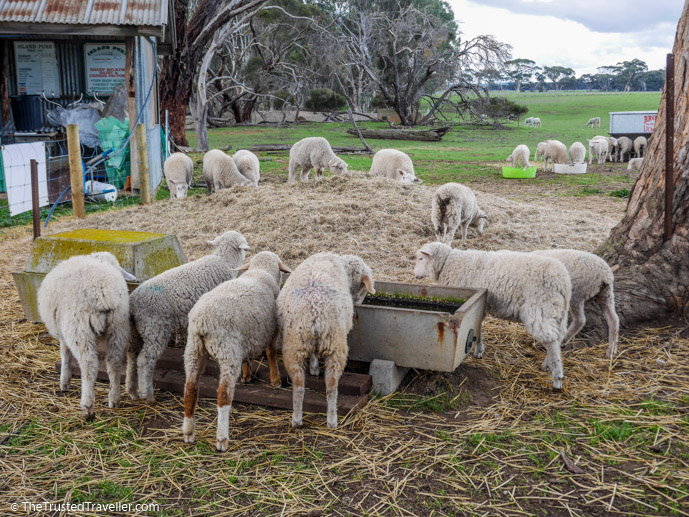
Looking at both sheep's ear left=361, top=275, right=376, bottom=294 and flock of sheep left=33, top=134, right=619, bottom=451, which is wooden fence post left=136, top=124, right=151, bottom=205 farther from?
sheep's ear left=361, top=275, right=376, bottom=294

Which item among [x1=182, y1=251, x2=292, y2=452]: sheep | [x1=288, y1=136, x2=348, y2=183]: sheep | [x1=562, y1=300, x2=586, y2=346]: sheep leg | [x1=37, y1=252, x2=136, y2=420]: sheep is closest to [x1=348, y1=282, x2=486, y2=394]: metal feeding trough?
[x1=182, y1=251, x2=292, y2=452]: sheep

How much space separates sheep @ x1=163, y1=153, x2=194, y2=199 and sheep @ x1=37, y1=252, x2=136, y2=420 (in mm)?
8839

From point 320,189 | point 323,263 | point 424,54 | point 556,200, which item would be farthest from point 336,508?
point 424,54

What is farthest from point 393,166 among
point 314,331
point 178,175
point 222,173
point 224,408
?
point 224,408

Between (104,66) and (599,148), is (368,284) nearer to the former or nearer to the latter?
(104,66)

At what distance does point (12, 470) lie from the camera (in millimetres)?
3486

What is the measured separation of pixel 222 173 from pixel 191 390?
9.87m

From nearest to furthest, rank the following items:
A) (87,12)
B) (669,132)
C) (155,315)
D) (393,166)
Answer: (155,315) < (669,132) < (87,12) < (393,166)

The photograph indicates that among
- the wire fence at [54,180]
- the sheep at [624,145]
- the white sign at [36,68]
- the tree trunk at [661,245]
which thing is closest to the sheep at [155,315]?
the tree trunk at [661,245]

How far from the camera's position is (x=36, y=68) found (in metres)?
14.2

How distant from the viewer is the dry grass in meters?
3.21

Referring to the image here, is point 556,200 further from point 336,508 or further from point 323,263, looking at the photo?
point 336,508

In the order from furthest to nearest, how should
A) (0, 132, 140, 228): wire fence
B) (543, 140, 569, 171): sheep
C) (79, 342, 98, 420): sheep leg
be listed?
(543, 140, 569, 171): sheep
(0, 132, 140, 228): wire fence
(79, 342, 98, 420): sheep leg

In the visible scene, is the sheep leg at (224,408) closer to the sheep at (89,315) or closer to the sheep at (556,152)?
the sheep at (89,315)
